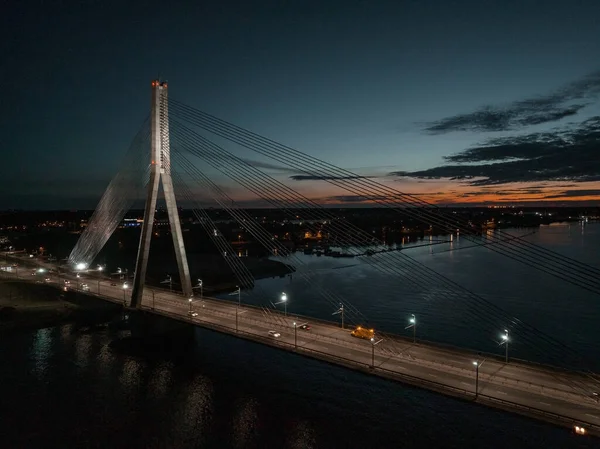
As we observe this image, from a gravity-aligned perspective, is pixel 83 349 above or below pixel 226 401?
above

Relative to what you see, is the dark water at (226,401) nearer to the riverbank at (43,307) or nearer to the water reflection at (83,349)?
the water reflection at (83,349)

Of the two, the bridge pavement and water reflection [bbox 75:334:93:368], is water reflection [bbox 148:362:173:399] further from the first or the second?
water reflection [bbox 75:334:93:368]

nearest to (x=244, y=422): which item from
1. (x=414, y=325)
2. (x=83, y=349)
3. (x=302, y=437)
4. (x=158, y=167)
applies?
(x=302, y=437)

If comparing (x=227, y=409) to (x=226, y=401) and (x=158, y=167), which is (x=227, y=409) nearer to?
(x=226, y=401)

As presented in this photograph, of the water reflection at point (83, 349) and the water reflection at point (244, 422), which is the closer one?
the water reflection at point (244, 422)

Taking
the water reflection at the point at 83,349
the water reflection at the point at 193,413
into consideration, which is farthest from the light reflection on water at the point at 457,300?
the water reflection at the point at 83,349

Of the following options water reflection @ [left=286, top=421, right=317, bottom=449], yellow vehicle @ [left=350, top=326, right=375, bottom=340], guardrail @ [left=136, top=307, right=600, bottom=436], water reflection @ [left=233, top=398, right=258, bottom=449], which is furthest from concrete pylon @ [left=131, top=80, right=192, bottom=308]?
water reflection @ [left=286, top=421, right=317, bottom=449]
